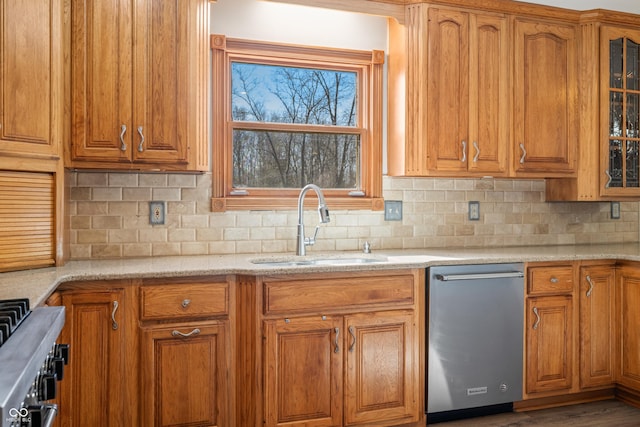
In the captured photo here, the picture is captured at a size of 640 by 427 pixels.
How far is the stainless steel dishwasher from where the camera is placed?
283cm

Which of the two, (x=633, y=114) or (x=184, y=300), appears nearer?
(x=184, y=300)

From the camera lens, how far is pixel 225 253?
3117mm

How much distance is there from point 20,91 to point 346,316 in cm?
183

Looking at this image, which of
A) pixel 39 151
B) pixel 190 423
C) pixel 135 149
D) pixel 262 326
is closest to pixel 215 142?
pixel 135 149

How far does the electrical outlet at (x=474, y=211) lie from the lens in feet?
11.9

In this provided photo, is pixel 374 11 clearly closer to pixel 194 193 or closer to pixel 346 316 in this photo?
pixel 194 193

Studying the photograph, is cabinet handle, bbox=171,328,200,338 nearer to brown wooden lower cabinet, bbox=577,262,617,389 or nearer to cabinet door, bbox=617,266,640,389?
brown wooden lower cabinet, bbox=577,262,617,389

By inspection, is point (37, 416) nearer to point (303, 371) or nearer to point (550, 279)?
point (303, 371)

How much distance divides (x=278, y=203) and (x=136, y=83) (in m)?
1.07

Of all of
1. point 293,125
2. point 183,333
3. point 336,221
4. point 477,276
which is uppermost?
point 293,125

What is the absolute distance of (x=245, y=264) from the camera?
2.64 meters

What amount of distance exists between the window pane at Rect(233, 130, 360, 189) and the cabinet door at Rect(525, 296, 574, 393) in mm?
1359

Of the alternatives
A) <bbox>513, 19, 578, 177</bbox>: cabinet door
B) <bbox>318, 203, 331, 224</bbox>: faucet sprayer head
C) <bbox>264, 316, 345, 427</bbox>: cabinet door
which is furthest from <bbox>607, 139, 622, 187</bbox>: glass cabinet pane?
<bbox>264, 316, 345, 427</bbox>: cabinet door

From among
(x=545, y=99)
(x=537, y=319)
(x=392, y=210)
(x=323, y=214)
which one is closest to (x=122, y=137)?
(x=323, y=214)
